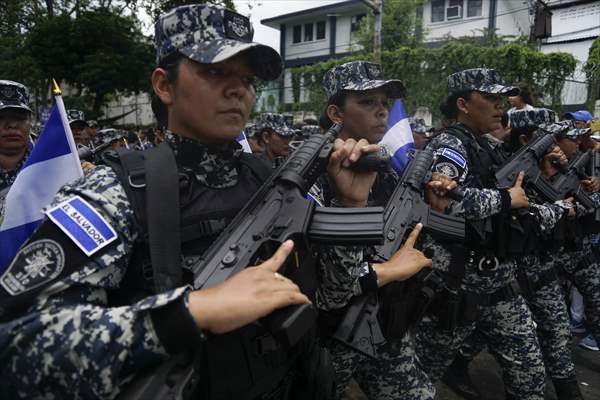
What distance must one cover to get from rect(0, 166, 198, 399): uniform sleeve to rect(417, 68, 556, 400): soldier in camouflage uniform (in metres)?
2.46

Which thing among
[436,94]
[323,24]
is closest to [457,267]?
[436,94]

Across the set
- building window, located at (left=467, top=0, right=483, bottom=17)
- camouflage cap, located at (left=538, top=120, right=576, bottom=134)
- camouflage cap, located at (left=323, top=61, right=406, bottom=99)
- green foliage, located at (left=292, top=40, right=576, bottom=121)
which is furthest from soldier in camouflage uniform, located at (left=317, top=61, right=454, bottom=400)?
building window, located at (left=467, top=0, right=483, bottom=17)

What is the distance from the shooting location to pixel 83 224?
1.29 meters

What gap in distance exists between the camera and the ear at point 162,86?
1689 mm

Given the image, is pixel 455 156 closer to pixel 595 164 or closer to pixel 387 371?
pixel 387 371

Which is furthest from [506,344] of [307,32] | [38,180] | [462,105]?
[307,32]

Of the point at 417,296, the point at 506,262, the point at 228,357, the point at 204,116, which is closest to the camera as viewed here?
the point at 228,357

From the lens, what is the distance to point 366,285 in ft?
8.27

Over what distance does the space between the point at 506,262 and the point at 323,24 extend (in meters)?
31.7

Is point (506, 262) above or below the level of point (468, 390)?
above

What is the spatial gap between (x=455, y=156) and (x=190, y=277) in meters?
2.33

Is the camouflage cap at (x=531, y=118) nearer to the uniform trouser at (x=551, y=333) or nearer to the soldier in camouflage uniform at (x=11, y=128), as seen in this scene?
the uniform trouser at (x=551, y=333)

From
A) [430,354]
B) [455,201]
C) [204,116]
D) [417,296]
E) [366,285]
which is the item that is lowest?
[430,354]

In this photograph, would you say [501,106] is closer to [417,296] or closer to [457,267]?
[457,267]
